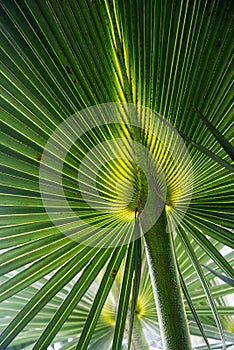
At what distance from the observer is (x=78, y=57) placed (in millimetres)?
790

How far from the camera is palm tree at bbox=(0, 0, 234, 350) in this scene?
760 millimetres

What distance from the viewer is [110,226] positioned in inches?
39.5

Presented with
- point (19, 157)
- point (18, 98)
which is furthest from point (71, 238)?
point (18, 98)

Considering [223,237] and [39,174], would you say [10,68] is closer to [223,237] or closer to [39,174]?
[39,174]

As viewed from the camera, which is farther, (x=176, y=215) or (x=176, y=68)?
(x=176, y=215)

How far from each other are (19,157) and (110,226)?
273 millimetres

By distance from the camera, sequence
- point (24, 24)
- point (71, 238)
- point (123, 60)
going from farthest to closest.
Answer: point (71, 238) < point (123, 60) < point (24, 24)

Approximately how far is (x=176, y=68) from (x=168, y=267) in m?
0.39

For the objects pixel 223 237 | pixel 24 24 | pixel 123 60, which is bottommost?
pixel 24 24

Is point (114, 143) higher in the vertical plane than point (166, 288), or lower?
higher

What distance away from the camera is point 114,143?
900 millimetres

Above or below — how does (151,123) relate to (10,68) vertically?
above

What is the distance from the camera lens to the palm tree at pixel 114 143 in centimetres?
76

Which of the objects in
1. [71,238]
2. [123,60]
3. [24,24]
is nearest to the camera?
[24,24]
